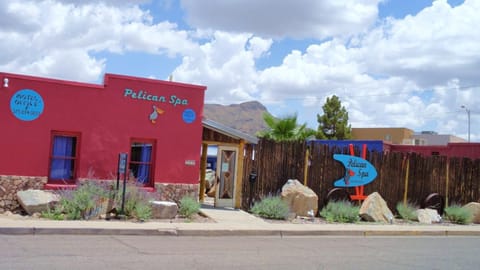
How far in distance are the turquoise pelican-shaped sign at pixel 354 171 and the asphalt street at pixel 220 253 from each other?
6.07 m

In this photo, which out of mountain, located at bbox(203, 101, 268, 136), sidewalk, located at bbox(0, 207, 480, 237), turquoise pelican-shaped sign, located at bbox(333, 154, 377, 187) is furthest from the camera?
mountain, located at bbox(203, 101, 268, 136)

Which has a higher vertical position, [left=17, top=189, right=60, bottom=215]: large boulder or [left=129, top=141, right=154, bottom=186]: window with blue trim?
[left=129, top=141, right=154, bottom=186]: window with blue trim

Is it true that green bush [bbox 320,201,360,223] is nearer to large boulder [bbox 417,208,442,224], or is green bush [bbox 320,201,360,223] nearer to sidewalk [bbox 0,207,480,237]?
sidewalk [bbox 0,207,480,237]

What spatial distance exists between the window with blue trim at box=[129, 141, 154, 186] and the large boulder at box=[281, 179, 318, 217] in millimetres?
4533

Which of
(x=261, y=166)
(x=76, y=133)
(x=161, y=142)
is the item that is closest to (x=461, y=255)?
(x=261, y=166)

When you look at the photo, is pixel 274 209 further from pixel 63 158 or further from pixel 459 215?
pixel 459 215

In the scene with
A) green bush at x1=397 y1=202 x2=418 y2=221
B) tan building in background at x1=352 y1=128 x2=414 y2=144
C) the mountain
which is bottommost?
green bush at x1=397 y1=202 x2=418 y2=221

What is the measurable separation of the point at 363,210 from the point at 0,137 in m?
12.0

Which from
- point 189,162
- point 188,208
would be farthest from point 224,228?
point 189,162

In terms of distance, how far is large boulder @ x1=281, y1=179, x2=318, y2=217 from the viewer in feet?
61.2

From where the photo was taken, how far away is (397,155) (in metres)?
22.1

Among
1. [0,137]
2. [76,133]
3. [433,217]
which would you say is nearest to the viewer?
[0,137]

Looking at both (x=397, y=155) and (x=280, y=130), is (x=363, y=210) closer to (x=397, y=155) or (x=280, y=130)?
(x=397, y=155)

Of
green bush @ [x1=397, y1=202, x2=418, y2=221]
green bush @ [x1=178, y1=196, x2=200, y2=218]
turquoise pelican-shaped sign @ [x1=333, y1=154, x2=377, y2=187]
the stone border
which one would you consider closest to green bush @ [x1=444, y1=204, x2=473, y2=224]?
green bush @ [x1=397, y1=202, x2=418, y2=221]
